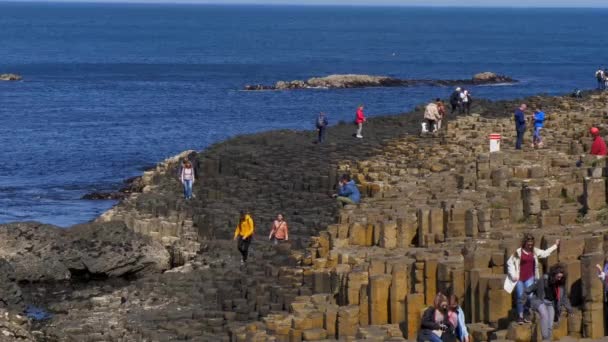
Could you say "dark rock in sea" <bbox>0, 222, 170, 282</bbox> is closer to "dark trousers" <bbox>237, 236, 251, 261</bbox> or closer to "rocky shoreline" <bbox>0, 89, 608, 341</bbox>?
"rocky shoreline" <bbox>0, 89, 608, 341</bbox>

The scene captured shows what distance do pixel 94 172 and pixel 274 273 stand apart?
33334 mm

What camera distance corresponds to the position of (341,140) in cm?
5234

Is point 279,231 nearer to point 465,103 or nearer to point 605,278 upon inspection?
point 605,278

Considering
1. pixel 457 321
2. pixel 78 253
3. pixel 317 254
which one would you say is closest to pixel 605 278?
pixel 457 321

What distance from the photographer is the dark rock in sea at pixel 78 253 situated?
33.8 m

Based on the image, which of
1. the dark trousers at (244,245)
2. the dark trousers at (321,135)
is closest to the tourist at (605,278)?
the dark trousers at (244,245)

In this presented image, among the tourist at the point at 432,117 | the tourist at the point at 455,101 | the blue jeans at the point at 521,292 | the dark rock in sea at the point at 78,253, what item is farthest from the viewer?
the tourist at the point at 455,101

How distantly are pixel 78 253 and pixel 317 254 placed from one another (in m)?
6.58

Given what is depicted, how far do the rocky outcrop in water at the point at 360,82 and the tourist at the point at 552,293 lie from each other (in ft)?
282

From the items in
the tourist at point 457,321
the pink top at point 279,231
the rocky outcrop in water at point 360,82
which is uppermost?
the rocky outcrop in water at point 360,82

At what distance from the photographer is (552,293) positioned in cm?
2128

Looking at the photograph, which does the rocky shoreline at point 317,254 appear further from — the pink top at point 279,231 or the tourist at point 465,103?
the tourist at point 465,103

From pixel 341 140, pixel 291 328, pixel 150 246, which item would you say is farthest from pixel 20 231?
pixel 341 140

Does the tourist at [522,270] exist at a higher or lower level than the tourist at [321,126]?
lower
